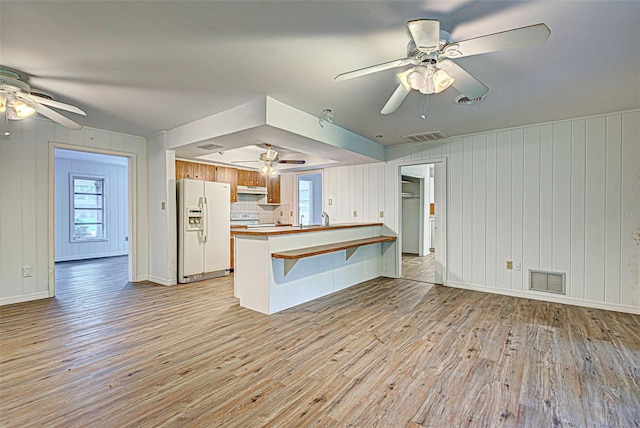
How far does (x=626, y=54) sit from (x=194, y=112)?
13.9ft

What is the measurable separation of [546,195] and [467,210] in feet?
3.33

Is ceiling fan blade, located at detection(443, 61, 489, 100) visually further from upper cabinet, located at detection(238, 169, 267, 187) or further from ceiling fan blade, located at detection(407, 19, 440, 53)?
upper cabinet, located at detection(238, 169, 267, 187)

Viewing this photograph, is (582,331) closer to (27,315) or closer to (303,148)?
(303,148)

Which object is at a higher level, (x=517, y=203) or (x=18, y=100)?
(x=18, y=100)

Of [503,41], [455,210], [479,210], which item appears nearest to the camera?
[503,41]

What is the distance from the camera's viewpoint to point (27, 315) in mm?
3502

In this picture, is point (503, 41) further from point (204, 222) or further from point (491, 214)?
point (204, 222)

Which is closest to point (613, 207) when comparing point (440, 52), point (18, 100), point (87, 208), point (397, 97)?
point (397, 97)

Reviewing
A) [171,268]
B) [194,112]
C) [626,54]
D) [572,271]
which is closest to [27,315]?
[171,268]

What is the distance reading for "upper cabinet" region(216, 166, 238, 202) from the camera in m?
6.36

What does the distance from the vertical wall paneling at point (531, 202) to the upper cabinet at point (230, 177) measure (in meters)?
5.25

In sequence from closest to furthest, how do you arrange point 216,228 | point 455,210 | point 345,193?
point 455,210 → point 216,228 → point 345,193

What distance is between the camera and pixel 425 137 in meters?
4.89

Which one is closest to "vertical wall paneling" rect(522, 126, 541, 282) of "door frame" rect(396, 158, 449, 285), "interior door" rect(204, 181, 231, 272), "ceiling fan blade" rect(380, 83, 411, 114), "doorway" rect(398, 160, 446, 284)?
"door frame" rect(396, 158, 449, 285)
